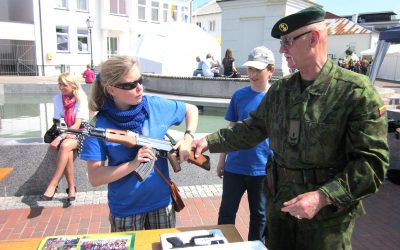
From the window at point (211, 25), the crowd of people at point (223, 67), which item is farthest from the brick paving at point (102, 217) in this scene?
the window at point (211, 25)

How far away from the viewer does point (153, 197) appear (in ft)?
8.32

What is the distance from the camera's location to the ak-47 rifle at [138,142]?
213 cm

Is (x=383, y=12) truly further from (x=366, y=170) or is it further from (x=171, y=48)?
(x=366, y=170)

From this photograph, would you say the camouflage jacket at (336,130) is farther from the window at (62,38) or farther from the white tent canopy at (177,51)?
the window at (62,38)

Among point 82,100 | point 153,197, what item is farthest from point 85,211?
point 153,197

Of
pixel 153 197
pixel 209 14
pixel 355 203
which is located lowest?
pixel 153 197

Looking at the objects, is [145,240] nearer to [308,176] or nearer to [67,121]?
[308,176]

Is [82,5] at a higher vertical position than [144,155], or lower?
higher

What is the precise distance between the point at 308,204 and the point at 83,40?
3285cm

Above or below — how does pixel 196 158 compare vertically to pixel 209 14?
below

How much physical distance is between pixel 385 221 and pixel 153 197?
349cm

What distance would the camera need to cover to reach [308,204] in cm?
177

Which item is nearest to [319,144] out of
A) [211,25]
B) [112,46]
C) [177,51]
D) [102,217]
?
[102,217]

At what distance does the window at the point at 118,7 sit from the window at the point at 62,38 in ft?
17.1
